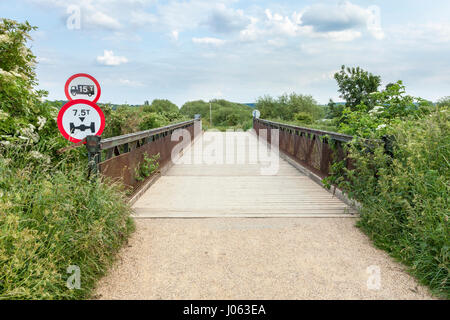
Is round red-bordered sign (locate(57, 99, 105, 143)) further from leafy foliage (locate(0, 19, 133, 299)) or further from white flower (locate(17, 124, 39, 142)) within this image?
leafy foliage (locate(0, 19, 133, 299))

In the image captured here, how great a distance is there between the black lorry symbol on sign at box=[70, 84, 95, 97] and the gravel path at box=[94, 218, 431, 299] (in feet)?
7.53

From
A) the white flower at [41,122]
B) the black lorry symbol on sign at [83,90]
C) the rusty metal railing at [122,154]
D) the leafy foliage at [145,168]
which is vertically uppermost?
the black lorry symbol on sign at [83,90]

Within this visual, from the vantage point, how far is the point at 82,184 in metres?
3.91

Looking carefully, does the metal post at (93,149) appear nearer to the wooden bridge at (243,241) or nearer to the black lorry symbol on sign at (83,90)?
the wooden bridge at (243,241)

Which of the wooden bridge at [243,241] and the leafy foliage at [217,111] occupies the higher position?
the leafy foliage at [217,111]

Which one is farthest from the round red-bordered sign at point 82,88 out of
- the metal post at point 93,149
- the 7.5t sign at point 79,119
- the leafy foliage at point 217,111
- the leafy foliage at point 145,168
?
the leafy foliage at point 217,111

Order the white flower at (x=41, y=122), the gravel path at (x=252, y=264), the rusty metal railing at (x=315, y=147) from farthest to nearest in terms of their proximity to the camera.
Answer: the rusty metal railing at (x=315, y=147), the white flower at (x=41, y=122), the gravel path at (x=252, y=264)

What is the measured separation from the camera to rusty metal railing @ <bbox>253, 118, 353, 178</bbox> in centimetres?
655

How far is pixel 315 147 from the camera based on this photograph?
8523 millimetres

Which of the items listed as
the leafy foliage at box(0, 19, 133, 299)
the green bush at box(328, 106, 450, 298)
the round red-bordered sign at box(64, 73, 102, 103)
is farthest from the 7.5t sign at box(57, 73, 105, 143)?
the green bush at box(328, 106, 450, 298)

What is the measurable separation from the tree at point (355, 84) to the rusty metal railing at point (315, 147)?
1174 inches

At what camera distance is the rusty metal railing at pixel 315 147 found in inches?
258

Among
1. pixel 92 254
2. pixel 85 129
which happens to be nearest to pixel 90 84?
pixel 85 129

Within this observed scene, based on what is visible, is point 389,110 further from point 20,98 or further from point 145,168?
point 20,98
